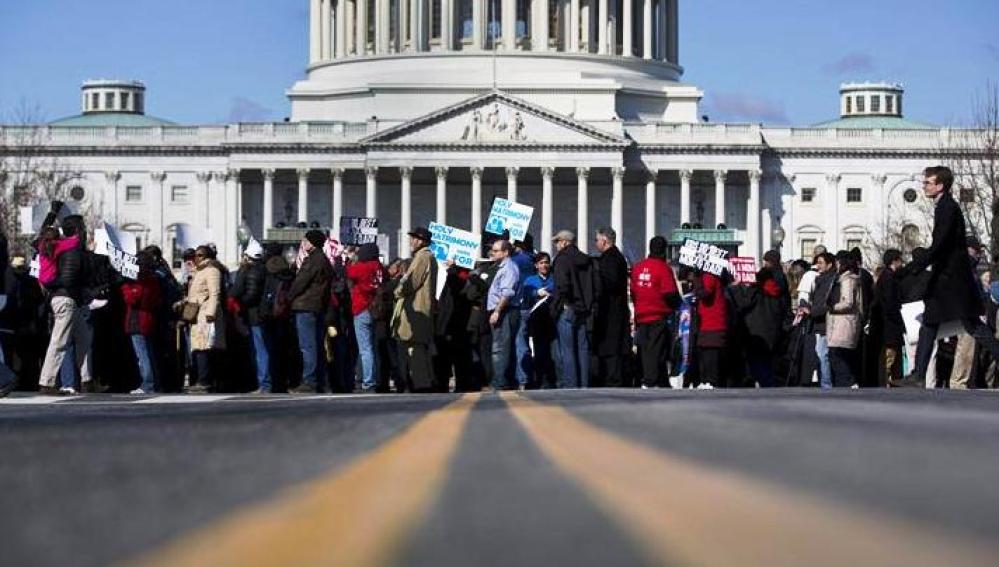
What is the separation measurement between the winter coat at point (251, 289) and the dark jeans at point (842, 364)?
6.53m

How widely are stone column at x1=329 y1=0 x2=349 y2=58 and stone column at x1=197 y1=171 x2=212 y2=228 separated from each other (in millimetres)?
16723

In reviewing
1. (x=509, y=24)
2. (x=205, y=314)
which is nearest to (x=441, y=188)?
(x=509, y=24)

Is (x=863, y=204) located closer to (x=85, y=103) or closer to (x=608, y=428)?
(x=85, y=103)

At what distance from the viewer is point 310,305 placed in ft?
78.0

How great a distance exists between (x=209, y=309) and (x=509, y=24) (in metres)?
101

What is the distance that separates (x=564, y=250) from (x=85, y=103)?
132 metres

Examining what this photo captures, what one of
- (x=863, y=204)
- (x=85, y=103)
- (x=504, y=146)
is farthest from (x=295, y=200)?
(x=85, y=103)

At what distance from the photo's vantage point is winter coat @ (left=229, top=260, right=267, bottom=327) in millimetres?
24781

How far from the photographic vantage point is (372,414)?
7.75 meters

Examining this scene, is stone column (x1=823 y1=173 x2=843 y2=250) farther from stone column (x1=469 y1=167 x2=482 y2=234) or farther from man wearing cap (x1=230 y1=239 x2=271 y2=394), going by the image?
man wearing cap (x1=230 y1=239 x2=271 y2=394)

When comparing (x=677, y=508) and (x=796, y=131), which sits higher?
(x=796, y=131)

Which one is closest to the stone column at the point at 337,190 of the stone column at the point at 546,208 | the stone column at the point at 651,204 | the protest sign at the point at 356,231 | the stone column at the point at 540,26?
the stone column at the point at 546,208

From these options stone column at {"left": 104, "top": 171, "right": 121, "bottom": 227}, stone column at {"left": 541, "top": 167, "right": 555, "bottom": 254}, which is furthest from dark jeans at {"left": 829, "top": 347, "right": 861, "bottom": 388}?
stone column at {"left": 104, "top": 171, "right": 121, "bottom": 227}

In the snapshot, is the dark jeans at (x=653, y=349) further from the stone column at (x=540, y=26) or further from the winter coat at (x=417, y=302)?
the stone column at (x=540, y=26)
